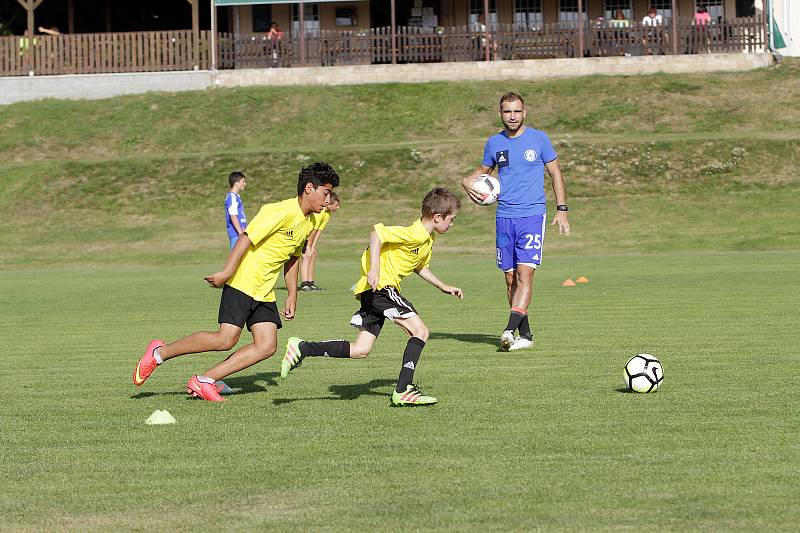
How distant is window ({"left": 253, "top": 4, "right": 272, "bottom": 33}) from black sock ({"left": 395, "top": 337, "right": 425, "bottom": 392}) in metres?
44.3

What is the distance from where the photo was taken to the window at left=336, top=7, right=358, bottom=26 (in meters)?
52.0

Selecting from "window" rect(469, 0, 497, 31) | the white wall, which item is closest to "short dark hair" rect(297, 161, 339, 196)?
"window" rect(469, 0, 497, 31)

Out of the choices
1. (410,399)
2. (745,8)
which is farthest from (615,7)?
(410,399)

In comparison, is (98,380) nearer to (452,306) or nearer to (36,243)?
(452,306)

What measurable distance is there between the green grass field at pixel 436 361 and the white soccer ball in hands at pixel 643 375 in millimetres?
136

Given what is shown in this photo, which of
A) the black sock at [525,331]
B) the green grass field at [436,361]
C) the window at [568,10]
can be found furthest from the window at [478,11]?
the black sock at [525,331]

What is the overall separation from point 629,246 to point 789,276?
9363 mm

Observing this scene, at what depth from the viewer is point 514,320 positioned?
1277cm

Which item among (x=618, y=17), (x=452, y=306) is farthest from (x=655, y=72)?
(x=452, y=306)

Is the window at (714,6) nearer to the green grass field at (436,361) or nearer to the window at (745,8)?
the window at (745,8)

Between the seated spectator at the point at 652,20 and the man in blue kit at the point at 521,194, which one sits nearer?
the man in blue kit at the point at 521,194

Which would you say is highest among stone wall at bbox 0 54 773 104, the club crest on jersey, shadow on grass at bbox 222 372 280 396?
stone wall at bbox 0 54 773 104

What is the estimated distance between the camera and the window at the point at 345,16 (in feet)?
171

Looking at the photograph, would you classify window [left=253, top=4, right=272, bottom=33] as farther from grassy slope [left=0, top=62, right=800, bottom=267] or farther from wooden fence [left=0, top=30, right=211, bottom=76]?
grassy slope [left=0, top=62, right=800, bottom=267]
